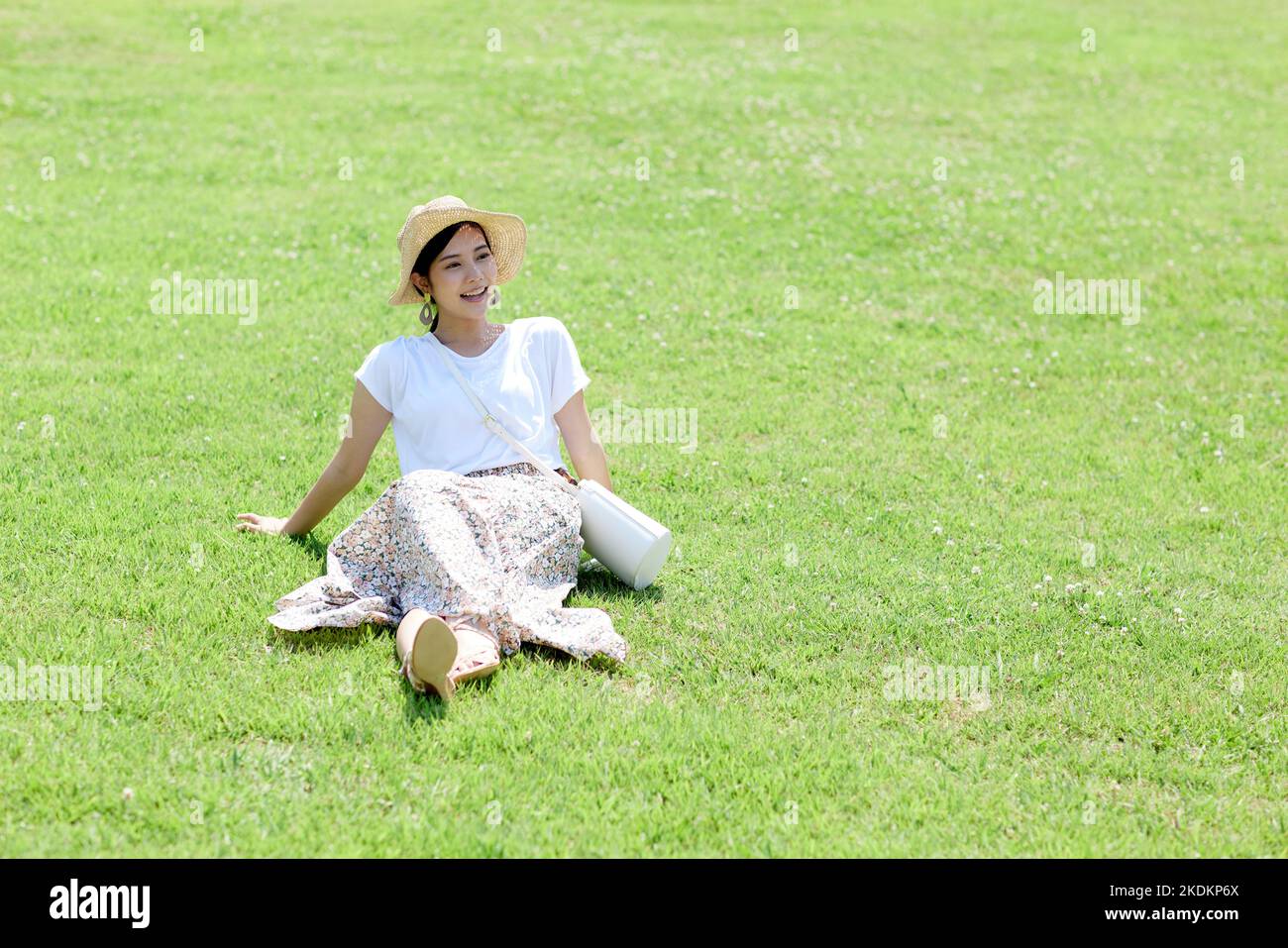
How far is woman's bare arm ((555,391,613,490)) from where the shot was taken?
632cm

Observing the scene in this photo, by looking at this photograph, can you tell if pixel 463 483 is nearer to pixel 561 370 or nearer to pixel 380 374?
pixel 380 374

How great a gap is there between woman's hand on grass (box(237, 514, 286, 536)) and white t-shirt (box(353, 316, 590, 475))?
0.76 m

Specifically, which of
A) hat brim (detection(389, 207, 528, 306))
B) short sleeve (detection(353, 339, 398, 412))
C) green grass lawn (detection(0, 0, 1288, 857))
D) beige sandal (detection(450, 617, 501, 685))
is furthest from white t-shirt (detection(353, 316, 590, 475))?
beige sandal (detection(450, 617, 501, 685))

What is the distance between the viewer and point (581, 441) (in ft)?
20.8

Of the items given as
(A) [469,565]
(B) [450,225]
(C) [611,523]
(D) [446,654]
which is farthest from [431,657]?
(B) [450,225]

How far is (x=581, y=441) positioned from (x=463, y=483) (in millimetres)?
812

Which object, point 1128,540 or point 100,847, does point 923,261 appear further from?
point 100,847

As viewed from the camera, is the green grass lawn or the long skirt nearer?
the green grass lawn

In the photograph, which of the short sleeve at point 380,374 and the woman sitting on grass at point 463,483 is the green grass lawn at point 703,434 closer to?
the woman sitting on grass at point 463,483

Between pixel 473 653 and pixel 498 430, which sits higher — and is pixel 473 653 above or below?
below

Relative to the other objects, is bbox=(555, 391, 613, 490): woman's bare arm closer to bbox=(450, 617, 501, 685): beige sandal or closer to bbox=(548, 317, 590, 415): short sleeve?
bbox=(548, 317, 590, 415): short sleeve

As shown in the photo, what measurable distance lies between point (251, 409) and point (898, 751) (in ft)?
16.6
